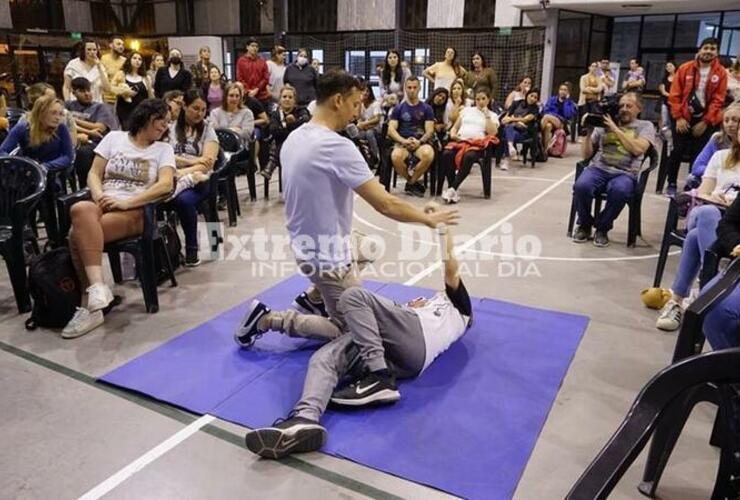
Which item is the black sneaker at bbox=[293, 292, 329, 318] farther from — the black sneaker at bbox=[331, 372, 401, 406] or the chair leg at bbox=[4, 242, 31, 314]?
the chair leg at bbox=[4, 242, 31, 314]

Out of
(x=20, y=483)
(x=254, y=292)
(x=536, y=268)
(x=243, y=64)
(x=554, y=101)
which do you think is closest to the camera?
(x=20, y=483)

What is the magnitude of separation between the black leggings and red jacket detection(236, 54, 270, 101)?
2925 mm

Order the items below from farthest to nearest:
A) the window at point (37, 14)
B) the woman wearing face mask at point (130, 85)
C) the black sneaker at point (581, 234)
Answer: the window at point (37, 14), the woman wearing face mask at point (130, 85), the black sneaker at point (581, 234)

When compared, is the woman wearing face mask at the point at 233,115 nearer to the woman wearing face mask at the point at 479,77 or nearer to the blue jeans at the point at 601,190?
the blue jeans at the point at 601,190

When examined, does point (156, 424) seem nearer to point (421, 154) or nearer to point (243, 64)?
point (421, 154)

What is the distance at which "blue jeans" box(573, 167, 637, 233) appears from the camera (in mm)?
4480

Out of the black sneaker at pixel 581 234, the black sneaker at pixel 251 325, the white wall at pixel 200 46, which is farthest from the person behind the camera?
the white wall at pixel 200 46

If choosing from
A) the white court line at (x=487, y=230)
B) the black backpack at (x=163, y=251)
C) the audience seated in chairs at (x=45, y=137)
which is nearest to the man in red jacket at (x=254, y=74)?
the white court line at (x=487, y=230)

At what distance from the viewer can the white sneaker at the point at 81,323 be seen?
3.01 meters

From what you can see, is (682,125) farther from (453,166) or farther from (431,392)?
(431,392)

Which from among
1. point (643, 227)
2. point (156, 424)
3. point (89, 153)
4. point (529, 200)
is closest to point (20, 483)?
point (156, 424)

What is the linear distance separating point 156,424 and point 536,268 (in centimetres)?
276

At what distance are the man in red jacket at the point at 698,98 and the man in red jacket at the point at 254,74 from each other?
16.0ft

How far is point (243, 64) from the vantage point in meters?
7.89
